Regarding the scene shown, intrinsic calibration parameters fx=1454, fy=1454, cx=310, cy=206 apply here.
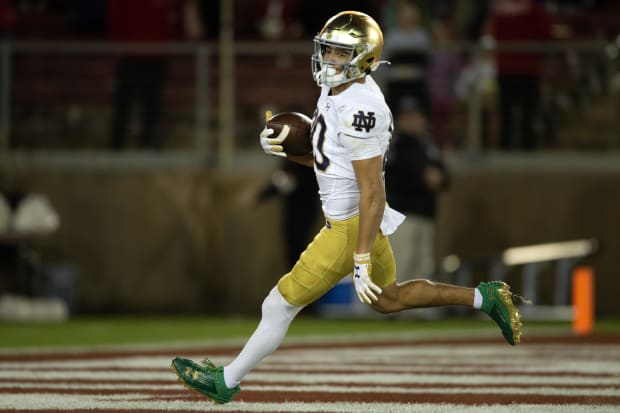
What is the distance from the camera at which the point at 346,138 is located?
6.00 meters

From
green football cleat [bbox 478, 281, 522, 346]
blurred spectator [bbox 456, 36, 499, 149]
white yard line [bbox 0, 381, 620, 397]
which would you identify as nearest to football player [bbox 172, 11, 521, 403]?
green football cleat [bbox 478, 281, 522, 346]

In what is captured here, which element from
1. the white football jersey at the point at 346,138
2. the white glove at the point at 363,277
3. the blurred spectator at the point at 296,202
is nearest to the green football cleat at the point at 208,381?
the white glove at the point at 363,277

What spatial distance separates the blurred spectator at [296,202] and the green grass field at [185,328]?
0.73 meters

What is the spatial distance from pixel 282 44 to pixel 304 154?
8.09 meters

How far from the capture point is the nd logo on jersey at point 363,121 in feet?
19.6

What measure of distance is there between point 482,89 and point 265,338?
28.2 ft

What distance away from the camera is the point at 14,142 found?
14547 millimetres

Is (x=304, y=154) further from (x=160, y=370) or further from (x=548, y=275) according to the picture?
(x=548, y=275)

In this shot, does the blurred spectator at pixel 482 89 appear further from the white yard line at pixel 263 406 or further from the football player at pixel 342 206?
the white yard line at pixel 263 406

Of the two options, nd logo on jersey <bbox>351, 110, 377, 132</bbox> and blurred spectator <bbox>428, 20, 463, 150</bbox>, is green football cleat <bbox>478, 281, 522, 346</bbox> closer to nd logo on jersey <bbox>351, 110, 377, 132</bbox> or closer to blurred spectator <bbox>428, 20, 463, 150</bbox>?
nd logo on jersey <bbox>351, 110, 377, 132</bbox>

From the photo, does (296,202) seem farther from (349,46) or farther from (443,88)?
(349,46)

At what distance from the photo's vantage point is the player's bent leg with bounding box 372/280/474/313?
6277mm

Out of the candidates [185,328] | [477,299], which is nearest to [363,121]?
[477,299]

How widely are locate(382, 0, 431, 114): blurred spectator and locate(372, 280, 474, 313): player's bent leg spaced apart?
7.63 m
